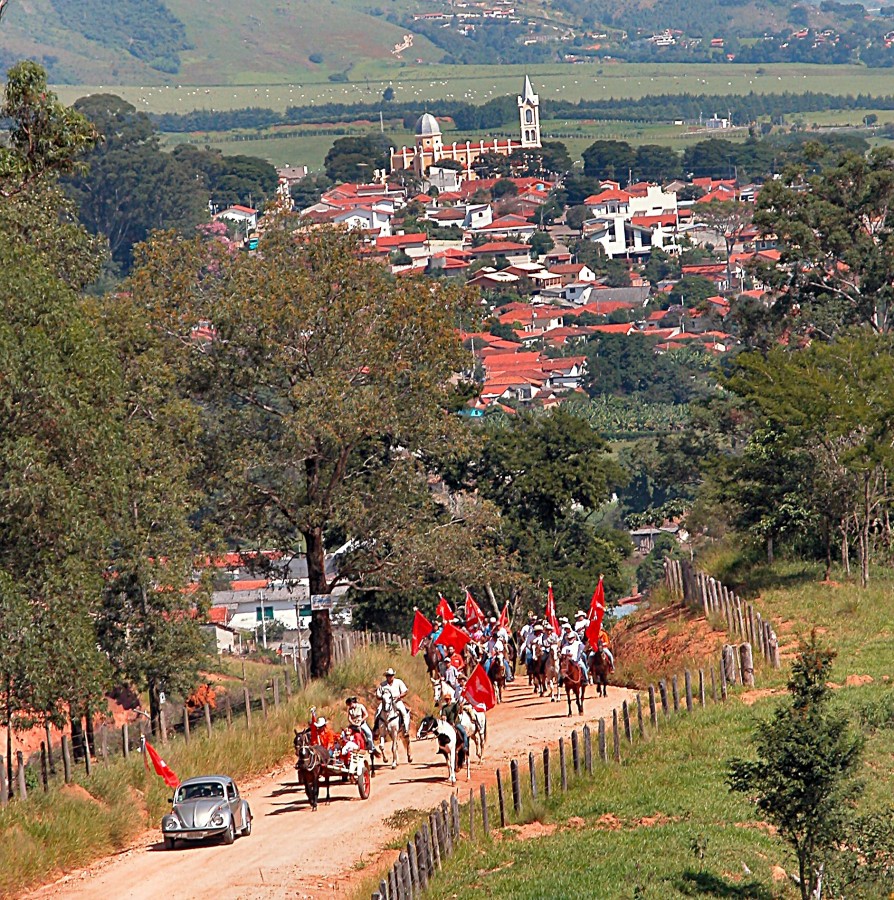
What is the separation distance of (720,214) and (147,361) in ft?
552

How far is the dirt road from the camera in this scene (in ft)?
74.1

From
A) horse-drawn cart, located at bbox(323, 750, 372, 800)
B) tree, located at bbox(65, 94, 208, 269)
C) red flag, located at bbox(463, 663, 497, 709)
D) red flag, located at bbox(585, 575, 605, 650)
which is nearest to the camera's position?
horse-drawn cart, located at bbox(323, 750, 372, 800)

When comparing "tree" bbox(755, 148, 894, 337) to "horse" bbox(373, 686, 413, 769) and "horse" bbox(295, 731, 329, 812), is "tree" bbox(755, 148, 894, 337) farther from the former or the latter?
"horse" bbox(295, 731, 329, 812)

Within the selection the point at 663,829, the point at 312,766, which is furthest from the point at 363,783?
the point at 663,829

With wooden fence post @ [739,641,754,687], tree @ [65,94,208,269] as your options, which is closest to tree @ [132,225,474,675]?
wooden fence post @ [739,641,754,687]

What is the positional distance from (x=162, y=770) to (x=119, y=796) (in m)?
1.10

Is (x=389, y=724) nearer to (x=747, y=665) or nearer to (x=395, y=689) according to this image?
(x=395, y=689)

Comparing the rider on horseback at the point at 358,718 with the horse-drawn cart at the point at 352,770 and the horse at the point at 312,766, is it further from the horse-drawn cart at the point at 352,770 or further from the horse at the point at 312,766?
the horse at the point at 312,766

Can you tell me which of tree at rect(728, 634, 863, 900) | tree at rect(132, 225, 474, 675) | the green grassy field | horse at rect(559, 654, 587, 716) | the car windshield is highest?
tree at rect(132, 225, 474, 675)

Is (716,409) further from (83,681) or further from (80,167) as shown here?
(83,681)

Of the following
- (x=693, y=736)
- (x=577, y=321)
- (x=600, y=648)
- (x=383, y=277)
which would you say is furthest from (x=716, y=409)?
(x=577, y=321)

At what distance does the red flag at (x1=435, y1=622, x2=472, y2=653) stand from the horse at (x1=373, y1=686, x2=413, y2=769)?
4254 mm

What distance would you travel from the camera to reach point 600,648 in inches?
1335

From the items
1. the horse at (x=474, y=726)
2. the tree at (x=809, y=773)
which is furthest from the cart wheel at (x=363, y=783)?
the tree at (x=809, y=773)
